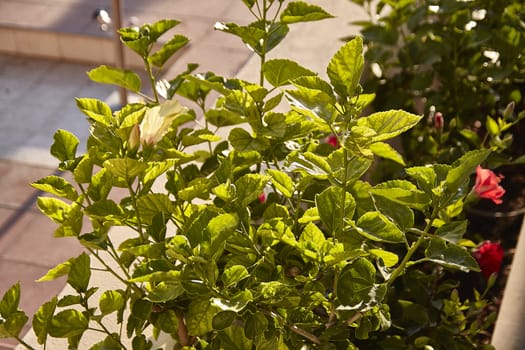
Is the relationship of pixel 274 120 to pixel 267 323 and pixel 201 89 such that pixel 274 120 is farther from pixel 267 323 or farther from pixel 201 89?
pixel 267 323

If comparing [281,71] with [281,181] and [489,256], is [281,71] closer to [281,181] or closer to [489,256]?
[281,181]

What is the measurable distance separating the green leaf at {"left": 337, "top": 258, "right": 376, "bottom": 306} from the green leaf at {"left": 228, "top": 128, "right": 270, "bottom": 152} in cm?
28

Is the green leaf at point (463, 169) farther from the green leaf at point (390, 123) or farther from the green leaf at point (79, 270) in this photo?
the green leaf at point (79, 270)

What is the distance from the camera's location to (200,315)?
3.27 feet

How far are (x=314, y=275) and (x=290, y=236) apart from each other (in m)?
0.06

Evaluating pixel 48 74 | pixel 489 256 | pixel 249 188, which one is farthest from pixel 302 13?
pixel 48 74

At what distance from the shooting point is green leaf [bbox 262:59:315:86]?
1154 mm

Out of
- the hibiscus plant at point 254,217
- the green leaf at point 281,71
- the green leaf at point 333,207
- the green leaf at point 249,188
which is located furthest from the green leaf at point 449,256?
the green leaf at point 281,71

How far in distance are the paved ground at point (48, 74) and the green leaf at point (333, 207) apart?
4.27 feet

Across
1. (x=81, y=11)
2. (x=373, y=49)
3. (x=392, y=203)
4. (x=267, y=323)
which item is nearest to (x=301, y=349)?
(x=267, y=323)

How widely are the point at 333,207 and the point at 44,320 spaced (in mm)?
382

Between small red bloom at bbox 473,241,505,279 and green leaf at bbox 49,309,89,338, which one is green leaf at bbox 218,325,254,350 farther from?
small red bloom at bbox 473,241,505,279

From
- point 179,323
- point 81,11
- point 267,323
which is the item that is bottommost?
point 81,11

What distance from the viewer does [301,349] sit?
3.52ft
